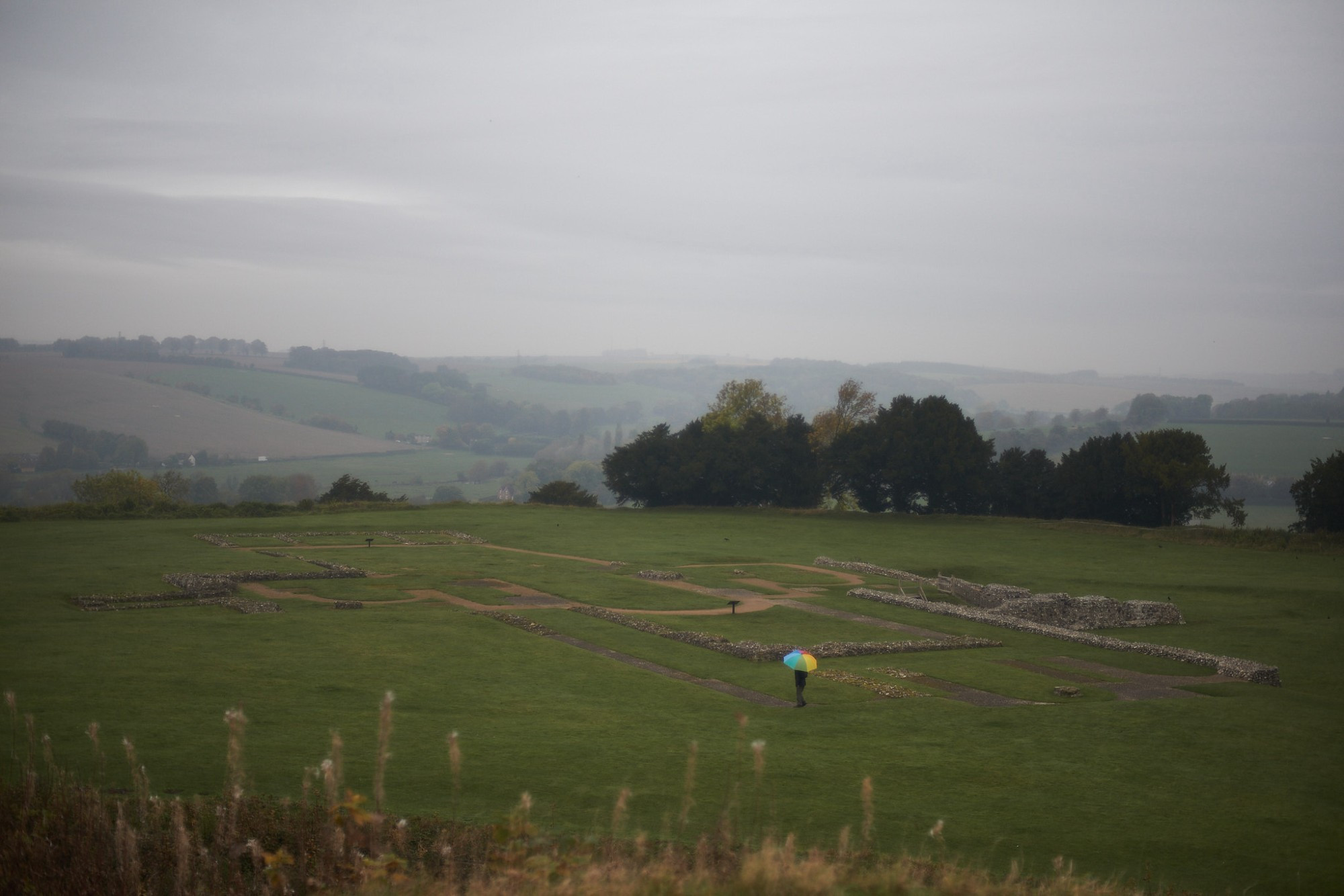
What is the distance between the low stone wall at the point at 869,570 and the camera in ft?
138

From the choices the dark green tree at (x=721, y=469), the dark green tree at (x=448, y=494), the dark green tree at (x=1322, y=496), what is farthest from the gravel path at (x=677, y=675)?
the dark green tree at (x=448, y=494)

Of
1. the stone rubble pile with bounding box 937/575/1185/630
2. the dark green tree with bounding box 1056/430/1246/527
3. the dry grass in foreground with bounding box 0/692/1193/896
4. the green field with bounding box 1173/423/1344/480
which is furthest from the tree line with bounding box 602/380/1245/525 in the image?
the green field with bounding box 1173/423/1344/480

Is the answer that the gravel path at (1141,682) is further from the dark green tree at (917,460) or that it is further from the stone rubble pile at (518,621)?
the dark green tree at (917,460)

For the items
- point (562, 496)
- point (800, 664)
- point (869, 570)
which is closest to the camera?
point (800, 664)

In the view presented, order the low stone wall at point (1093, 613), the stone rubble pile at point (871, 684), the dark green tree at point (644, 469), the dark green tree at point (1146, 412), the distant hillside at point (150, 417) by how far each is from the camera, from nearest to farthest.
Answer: the stone rubble pile at point (871, 684) → the low stone wall at point (1093, 613) → the dark green tree at point (644, 469) → the distant hillside at point (150, 417) → the dark green tree at point (1146, 412)

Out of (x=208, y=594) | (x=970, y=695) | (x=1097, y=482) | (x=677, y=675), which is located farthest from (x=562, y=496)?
(x=970, y=695)

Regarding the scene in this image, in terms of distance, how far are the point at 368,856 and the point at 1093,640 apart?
24812 millimetres

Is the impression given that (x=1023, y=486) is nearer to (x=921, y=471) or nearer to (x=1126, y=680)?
(x=921, y=471)

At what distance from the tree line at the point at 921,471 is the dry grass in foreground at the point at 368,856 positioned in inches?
2179

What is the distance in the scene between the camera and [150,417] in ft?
539

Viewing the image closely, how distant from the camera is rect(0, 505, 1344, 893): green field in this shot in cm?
1390

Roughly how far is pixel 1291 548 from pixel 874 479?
27277 millimetres

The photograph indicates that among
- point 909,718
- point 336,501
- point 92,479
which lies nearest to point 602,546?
point 336,501

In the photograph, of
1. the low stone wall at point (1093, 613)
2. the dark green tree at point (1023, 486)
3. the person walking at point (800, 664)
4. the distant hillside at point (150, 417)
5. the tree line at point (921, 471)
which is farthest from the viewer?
the distant hillside at point (150, 417)
